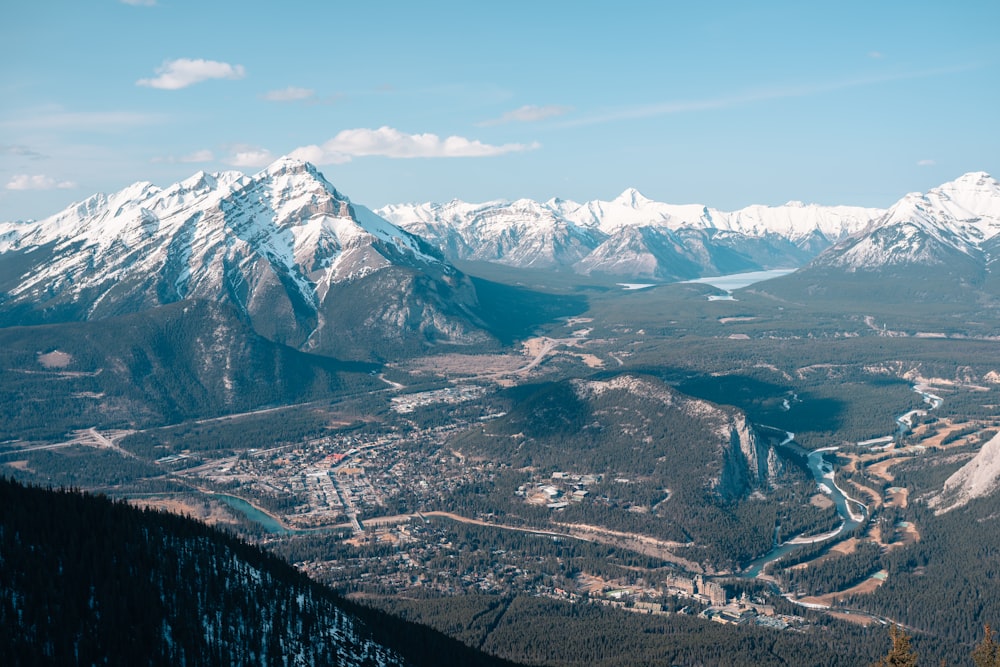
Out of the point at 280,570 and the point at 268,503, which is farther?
the point at 268,503

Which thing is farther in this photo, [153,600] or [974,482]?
[974,482]

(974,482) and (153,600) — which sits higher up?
(153,600)

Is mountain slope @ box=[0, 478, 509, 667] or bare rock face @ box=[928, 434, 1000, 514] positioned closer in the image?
mountain slope @ box=[0, 478, 509, 667]

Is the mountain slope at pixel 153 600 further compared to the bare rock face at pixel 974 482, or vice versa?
the bare rock face at pixel 974 482

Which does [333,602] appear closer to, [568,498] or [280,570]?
[280,570]

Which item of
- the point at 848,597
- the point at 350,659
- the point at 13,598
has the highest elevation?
the point at 13,598

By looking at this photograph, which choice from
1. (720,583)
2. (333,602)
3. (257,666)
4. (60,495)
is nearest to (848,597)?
(720,583)

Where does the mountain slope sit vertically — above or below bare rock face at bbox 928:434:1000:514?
above

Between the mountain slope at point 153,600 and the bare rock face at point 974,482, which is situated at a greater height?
the mountain slope at point 153,600
